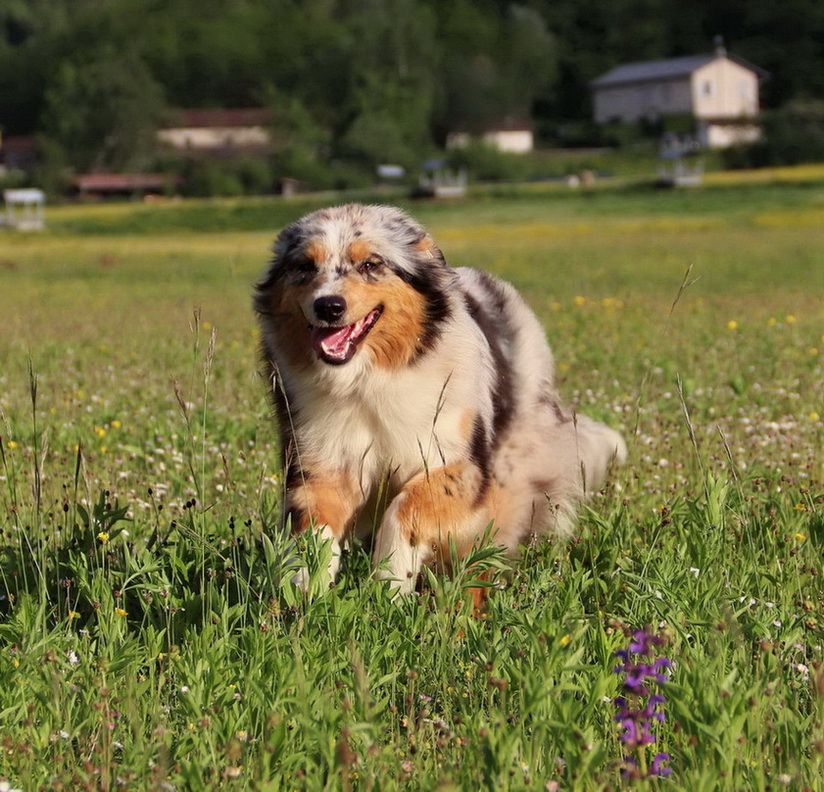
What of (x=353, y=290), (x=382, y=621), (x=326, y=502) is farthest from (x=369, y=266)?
(x=382, y=621)

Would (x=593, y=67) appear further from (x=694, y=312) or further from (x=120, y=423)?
(x=120, y=423)

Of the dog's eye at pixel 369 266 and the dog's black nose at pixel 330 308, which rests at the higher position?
the dog's eye at pixel 369 266

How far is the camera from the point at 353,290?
4.82 meters

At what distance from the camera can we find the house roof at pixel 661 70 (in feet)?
333

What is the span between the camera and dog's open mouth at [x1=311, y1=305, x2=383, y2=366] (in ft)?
16.0

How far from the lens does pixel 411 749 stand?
3.57 metres

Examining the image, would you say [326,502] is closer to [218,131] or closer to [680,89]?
[218,131]

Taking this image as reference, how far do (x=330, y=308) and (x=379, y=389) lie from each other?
424 mm

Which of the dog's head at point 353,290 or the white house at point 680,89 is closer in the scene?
the dog's head at point 353,290

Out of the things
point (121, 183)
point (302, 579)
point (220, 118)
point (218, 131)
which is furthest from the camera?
point (220, 118)

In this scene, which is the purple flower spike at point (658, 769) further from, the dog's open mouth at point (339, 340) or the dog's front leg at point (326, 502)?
the dog's open mouth at point (339, 340)

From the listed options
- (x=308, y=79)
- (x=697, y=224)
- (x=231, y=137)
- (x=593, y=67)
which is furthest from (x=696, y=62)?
(x=697, y=224)

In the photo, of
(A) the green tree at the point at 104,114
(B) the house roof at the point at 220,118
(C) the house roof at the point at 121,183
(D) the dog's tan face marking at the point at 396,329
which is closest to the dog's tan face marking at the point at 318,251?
(D) the dog's tan face marking at the point at 396,329

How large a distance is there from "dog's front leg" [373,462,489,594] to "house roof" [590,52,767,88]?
331 ft
